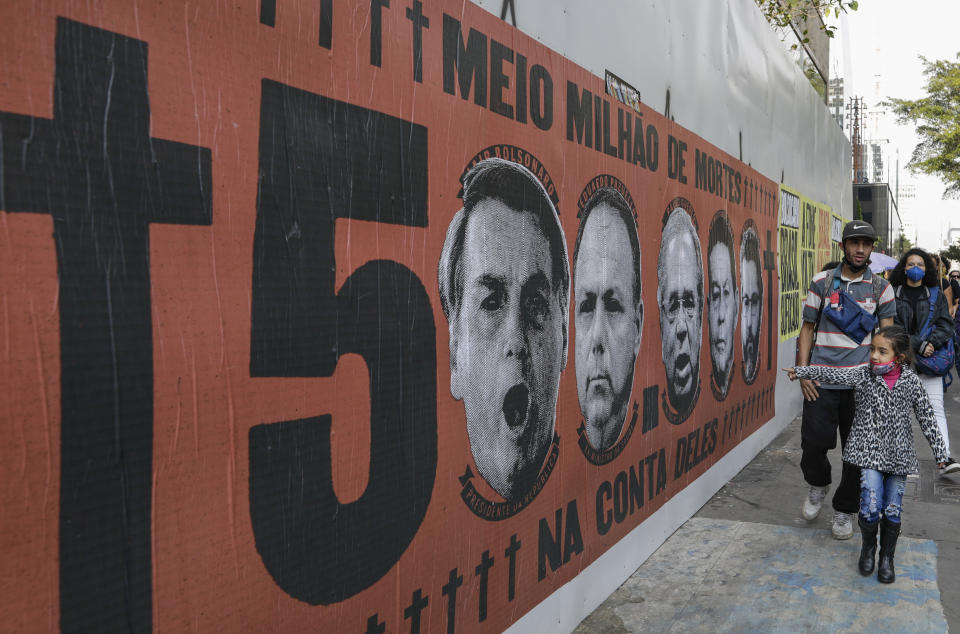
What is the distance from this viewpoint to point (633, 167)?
4.48m

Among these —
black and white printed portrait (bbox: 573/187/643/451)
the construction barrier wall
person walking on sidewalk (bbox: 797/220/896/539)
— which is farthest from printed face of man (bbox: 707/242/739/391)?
black and white printed portrait (bbox: 573/187/643/451)

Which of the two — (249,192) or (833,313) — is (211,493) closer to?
(249,192)

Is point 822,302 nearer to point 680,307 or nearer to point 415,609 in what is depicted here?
point 680,307

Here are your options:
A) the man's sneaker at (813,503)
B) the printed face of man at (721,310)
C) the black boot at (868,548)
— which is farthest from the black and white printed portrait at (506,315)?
the man's sneaker at (813,503)

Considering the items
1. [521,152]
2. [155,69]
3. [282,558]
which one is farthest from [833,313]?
[155,69]

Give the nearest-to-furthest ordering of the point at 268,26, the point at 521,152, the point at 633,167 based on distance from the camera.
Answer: the point at 268,26
the point at 521,152
the point at 633,167

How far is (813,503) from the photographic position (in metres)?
5.52

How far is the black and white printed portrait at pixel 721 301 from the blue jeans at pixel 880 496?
1.64 m

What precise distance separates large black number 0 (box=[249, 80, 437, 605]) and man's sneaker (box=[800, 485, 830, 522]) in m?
3.67

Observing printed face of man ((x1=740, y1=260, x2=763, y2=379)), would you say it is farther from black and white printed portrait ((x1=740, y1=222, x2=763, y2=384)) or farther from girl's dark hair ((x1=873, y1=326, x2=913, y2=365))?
girl's dark hair ((x1=873, y1=326, x2=913, y2=365))

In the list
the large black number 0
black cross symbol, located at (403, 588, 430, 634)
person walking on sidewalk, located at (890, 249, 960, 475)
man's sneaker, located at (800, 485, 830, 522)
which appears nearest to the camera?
the large black number 0

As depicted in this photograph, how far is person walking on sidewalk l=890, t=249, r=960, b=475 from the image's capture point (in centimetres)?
685

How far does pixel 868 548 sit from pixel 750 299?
3.00m

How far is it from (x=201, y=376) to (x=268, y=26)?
0.87 m
